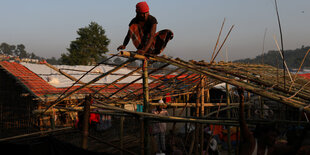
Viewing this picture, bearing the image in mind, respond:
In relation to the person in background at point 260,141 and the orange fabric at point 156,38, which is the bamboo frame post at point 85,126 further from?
the person in background at point 260,141

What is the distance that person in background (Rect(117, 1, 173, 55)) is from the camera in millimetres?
3490

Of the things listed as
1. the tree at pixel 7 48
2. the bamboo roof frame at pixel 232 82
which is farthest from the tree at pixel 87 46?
the tree at pixel 7 48

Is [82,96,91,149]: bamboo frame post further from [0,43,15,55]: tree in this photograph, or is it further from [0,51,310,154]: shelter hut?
[0,43,15,55]: tree

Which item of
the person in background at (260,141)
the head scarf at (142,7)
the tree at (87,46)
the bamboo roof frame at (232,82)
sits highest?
the tree at (87,46)

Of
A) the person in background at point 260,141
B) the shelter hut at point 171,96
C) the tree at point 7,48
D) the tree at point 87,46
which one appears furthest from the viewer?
the tree at point 7,48

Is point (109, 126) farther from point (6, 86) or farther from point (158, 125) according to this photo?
point (6, 86)

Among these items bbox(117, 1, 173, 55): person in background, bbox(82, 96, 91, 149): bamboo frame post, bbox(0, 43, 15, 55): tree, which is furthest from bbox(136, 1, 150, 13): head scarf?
bbox(0, 43, 15, 55): tree

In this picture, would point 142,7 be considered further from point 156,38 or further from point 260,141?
point 260,141

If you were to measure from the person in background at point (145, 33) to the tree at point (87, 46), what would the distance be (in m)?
26.0

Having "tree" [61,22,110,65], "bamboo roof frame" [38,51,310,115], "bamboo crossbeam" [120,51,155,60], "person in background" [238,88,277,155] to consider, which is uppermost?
"tree" [61,22,110,65]

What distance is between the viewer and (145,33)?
3.82m

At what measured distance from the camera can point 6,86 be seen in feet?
32.0

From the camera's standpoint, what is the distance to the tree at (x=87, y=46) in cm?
2936

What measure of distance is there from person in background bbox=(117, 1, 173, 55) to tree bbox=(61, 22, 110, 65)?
25955 mm
